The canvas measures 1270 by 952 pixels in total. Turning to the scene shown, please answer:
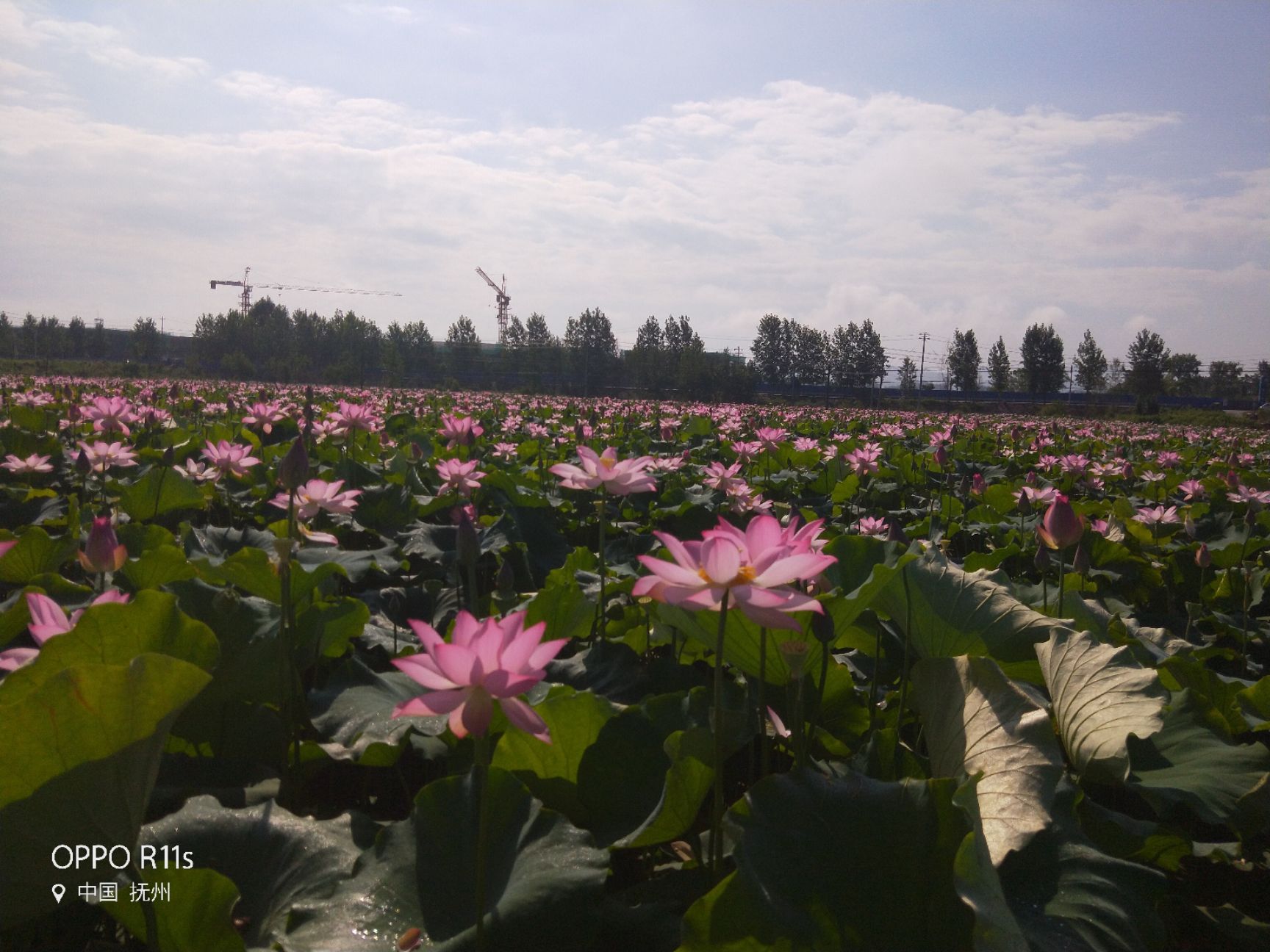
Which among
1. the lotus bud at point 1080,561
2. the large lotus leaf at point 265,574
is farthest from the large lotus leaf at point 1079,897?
the lotus bud at point 1080,561

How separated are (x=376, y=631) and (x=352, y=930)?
1034mm

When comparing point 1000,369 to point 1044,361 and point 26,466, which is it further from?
point 26,466

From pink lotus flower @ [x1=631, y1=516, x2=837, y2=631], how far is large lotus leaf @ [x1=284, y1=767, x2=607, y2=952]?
28cm

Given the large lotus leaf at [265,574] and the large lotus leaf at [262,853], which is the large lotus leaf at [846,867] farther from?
the large lotus leaf at [265,574]

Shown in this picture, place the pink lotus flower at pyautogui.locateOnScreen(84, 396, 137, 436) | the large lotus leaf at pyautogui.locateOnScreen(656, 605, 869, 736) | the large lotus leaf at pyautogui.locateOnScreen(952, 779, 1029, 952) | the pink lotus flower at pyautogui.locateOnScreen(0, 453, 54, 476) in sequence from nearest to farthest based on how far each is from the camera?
1. the large lotus leaf at pyautogui.locateOnScreen(952, 779, 1029, 952)
2. the large lotus leaf at pyautogui.locateOnScreen(656, 605, 869, 736)
3. the pink lotus flower at pyautogui.locateOnScreen(0, 453, 54, 476)
4. the pink lotus flower at pyautogui.locateOnScreen(84, 396, 137, 436)

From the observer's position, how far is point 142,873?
2.59 ft

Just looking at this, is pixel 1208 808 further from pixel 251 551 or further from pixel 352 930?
pixel 251 551

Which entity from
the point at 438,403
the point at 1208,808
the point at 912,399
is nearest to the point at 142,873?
the point at 1208,808

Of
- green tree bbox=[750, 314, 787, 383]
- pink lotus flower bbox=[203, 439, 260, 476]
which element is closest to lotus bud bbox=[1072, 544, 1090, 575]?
pink lotus flower bbox=[203, 439, 260, 476]

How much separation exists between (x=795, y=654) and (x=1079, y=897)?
1.19 feet

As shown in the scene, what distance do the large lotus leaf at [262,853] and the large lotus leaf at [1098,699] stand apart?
3.10 ft

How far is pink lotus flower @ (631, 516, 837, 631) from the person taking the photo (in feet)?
2.59

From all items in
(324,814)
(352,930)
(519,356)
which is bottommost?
(324,814)

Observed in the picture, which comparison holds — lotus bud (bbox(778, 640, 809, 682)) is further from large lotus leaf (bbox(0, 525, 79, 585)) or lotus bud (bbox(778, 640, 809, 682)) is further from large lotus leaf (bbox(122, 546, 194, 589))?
large lotus leaf (bbox(0, 525, 79, 585))
